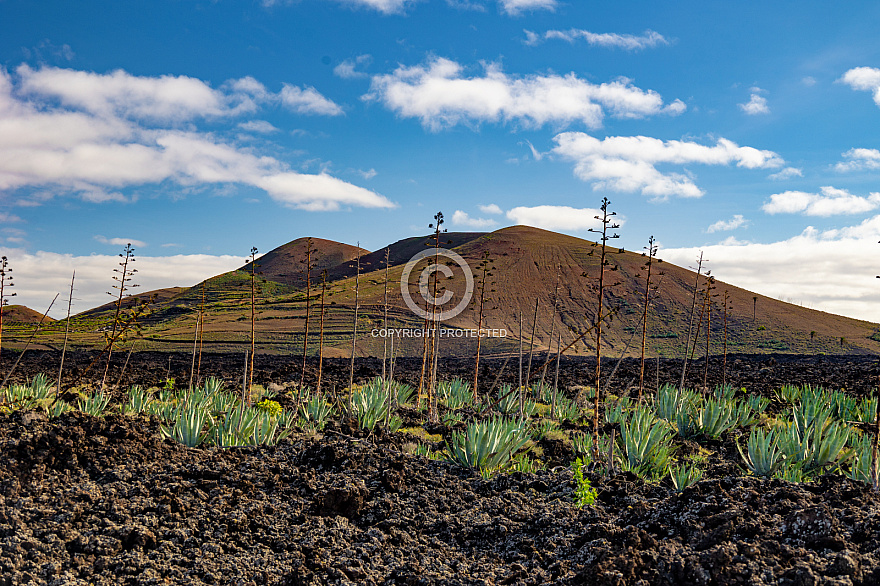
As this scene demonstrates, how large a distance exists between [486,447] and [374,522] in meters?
2.09

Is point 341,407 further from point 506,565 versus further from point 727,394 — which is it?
point 727,394

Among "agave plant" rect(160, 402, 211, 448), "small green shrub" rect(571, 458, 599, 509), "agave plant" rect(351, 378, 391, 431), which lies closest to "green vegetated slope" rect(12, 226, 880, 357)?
"agave plant" rect(351, 378, 391, 431)

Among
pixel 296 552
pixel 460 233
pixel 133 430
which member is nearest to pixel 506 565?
pixel 296 552

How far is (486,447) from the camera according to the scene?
6.39m

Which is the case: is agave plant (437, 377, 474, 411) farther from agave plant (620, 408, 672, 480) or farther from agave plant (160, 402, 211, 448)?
agave plant (160, 402, 211, 448)

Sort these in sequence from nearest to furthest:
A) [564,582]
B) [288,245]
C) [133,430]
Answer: [564,582] < [133,430] < [288,245]

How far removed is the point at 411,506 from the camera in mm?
4875

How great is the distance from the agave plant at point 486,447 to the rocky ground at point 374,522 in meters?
0.37

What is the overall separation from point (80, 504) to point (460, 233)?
4535 inches

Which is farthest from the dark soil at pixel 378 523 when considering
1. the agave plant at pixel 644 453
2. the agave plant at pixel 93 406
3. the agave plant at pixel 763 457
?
the agave plant at pixel 93 406

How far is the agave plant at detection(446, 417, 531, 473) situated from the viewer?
6363mm

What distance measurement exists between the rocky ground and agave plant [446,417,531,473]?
37 cm

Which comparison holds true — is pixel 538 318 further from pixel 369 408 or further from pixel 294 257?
pixel 294 257

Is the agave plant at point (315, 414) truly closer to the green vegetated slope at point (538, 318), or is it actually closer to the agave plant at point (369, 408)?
the agave plant at point (369, 408)
